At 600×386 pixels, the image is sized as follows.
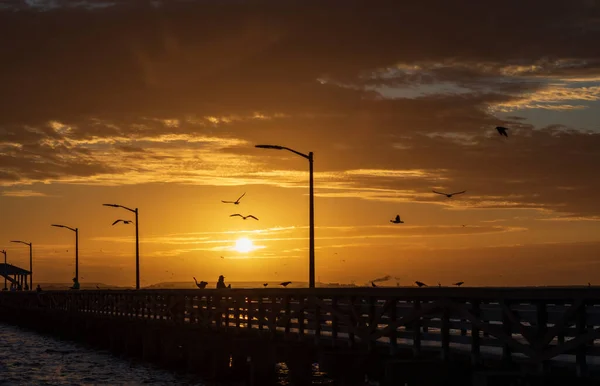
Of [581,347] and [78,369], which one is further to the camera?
[78,369]

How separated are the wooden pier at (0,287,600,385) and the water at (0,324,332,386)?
1.45m

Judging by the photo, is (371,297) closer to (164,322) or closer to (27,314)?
(164,322)

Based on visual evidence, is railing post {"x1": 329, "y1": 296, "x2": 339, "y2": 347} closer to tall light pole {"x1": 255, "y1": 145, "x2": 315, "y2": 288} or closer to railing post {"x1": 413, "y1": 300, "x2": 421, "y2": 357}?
railing post {"x1": 413, "y1": 300, "x2": 421, "y2": 357}

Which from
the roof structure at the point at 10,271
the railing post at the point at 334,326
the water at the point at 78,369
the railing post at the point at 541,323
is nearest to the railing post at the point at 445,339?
the railing post at the point at 541,323

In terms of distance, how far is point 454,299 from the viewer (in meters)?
20.4

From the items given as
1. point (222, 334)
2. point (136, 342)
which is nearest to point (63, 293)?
point (136, 342)

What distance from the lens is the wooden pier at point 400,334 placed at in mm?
17375

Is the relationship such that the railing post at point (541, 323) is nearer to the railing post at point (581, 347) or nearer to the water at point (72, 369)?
the railing post at point (581, 347)

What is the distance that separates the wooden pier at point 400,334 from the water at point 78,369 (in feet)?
4.75

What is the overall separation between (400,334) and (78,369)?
2732 cm

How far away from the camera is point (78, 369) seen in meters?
46.0

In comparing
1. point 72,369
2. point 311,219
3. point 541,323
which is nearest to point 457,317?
point 541,323

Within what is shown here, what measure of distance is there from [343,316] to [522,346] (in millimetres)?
7846

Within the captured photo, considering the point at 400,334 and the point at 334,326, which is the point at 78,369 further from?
the point at 400,334
